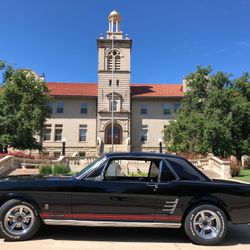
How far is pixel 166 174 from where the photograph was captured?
6.49 metres

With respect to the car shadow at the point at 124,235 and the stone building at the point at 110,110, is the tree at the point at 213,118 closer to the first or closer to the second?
the stone building at the point at 110,110

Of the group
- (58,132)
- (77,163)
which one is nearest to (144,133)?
(58,132)

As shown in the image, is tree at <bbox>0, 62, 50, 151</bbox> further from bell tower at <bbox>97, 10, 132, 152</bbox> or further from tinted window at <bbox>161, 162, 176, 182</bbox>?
tinted window at <bbox>161, 162, 176, 182</bbox>

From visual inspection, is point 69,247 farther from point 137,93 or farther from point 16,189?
point 137,93

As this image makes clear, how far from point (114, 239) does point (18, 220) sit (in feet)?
5.66

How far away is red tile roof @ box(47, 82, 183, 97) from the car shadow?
42.4 meters

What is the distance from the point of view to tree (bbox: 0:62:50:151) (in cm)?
3338

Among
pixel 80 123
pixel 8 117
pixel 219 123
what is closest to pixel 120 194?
pixel 8 117

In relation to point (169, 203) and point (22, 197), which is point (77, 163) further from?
point (169, 203)

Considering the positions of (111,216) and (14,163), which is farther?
(14,163)

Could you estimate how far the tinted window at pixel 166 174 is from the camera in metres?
6.45

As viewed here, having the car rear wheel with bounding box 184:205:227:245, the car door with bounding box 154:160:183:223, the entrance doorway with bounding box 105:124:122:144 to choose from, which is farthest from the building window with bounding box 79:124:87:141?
the car rear wheel with bounding box 184:205:227:245

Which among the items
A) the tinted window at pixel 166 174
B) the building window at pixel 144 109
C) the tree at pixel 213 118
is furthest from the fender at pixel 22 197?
the building window at pixel 144 109

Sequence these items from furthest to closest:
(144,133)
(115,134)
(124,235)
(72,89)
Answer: (72,89) < (144,133) < (115,134) < (124,235)
